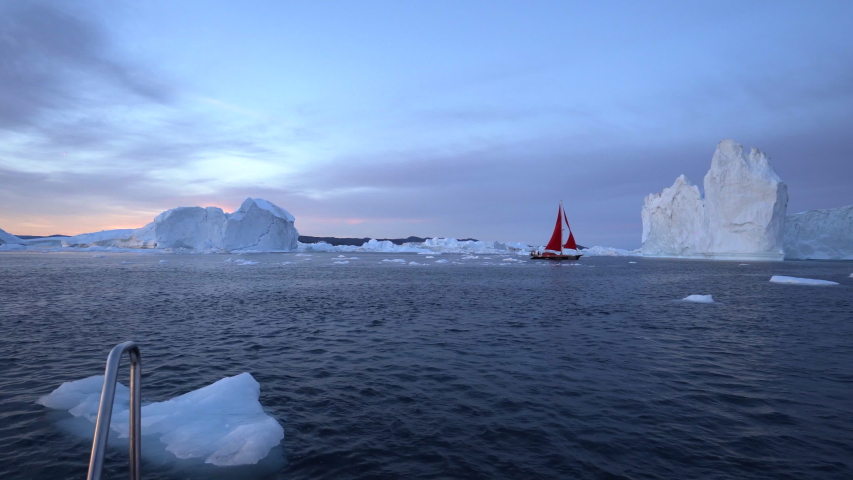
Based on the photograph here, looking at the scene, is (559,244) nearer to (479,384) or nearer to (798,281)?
(798,281)

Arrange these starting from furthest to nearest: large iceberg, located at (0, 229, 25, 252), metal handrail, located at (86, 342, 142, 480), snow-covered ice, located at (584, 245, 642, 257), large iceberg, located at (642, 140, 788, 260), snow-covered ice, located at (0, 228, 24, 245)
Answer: snow-covered ice, located at (584, 245, 642, 257), large iceberg, located at (0, 229, 25, 252), snow-covered ice, located at (0, 228, 24, 245), large iceberg, located at (642, 140, 788, 260), metal handrail, located at (86, 342, 142, 480)

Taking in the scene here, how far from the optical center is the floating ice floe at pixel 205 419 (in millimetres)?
5844

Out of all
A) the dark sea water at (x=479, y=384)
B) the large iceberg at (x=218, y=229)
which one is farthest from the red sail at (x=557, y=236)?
the dark sea water at (x=479, y=384)

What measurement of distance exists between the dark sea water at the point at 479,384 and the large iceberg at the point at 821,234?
78.8m

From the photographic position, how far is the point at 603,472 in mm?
5477

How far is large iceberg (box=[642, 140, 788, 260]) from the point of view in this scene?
205 feet

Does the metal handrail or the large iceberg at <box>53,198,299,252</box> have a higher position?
the large iceberg at <box>53,198,299,252</box>

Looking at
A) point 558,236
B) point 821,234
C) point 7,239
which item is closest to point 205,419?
point 558,236

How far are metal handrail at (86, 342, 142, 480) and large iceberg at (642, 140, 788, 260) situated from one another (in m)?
75.8

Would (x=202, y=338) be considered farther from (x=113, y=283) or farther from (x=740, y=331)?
(x=113, y=283)

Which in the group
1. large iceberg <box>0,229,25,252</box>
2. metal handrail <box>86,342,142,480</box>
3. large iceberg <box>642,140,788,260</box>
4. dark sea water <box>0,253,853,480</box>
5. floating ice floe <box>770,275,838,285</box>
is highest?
large iceberg <box>642,140,788,260</box>

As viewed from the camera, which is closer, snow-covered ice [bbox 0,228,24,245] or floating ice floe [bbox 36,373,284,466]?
floating ice floe [bbox 36,373,284,466]

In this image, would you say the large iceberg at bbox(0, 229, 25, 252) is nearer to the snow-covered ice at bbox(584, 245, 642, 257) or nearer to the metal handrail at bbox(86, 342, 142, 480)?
the metal handrail at bbox(86, 342, 142, 480)

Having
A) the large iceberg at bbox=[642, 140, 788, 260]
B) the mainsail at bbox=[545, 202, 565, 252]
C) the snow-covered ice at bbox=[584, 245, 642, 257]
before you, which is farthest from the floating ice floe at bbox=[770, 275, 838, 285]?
the snow-covered ice at bbox=[584, 245, 642, 257]
